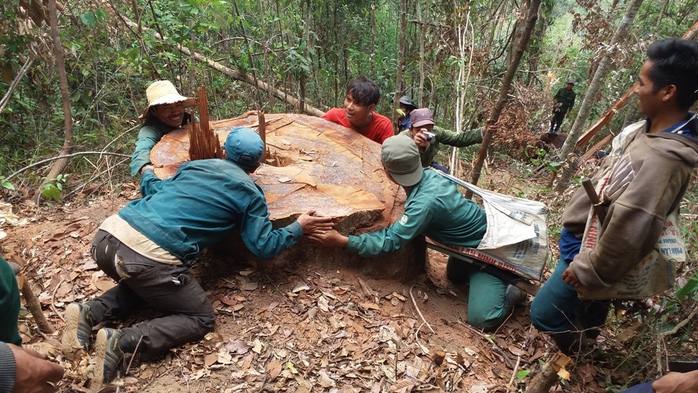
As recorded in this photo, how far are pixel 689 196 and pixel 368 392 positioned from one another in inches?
180

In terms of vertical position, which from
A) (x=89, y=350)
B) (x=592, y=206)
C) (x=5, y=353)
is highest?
(x=592, y=206)

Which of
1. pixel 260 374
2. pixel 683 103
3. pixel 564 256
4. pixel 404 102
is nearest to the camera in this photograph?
pixel 683 103

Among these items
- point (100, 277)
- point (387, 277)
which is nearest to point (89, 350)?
point (100, 277)

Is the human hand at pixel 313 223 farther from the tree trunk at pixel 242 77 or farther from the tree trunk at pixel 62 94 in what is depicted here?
the tree trunk at pixel 242 77

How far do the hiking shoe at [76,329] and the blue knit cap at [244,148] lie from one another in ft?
4.33

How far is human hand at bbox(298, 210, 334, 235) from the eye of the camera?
9.27 ft

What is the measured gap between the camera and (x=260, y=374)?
242cm

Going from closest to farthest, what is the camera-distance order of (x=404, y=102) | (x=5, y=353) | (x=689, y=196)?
(x=5, y=353)
(x=689, y=196)
(x=404, y=102)

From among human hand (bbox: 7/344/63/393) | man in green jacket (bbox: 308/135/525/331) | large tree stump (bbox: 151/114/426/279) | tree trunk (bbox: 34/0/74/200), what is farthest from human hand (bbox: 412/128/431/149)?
tree trunk (bbox: 34/0/74/200)

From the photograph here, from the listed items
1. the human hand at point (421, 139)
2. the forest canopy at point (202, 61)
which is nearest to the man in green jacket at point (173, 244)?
the human hand at point (421, 139)

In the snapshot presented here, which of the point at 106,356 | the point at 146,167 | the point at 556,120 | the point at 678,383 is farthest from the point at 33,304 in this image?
the point at 556,120

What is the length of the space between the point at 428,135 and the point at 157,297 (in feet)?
10.4

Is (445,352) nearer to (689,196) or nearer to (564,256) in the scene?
(564,256)

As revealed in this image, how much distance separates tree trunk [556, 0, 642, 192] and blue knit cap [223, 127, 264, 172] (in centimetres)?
481
